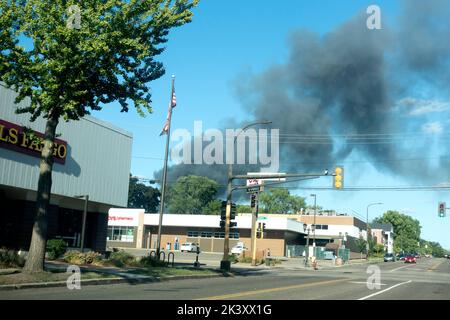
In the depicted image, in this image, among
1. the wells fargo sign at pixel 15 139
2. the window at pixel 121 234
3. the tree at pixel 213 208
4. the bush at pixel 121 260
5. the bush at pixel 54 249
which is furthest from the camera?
the tree at pixel 213 208

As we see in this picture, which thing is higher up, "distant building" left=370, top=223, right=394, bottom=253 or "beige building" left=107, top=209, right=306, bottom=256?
"distant building" left=370, top=223, right=394, bottom=253

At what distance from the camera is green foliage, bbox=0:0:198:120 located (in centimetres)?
1739

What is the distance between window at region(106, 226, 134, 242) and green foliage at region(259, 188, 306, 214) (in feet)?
257

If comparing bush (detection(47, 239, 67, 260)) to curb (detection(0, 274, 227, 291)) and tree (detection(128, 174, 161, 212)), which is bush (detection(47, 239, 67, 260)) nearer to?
curb (detection(0, 274, 227, 291))

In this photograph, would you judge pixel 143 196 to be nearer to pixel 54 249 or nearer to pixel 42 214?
pixel 54 249

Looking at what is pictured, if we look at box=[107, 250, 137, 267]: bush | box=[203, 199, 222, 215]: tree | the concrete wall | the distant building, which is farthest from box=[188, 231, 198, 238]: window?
the distant building

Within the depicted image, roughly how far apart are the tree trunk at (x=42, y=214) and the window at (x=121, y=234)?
60.6 metres

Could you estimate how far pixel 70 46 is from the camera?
57.5 ft

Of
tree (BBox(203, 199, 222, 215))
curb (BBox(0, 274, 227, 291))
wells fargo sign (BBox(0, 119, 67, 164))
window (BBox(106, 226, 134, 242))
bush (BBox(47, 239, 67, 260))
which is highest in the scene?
tree (BBox(203, 199, 222, 215))

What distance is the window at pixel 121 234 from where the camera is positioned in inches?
3088

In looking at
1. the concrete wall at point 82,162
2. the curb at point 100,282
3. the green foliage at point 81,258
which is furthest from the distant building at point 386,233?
the curb at point 100,282

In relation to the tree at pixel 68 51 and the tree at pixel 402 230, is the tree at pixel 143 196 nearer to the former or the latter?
the tree at pixel 402 230

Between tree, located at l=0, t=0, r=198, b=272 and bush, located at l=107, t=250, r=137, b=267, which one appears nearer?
tree, located at l=0, t=0, r=198, b=272

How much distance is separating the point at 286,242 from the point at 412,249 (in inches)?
4964
